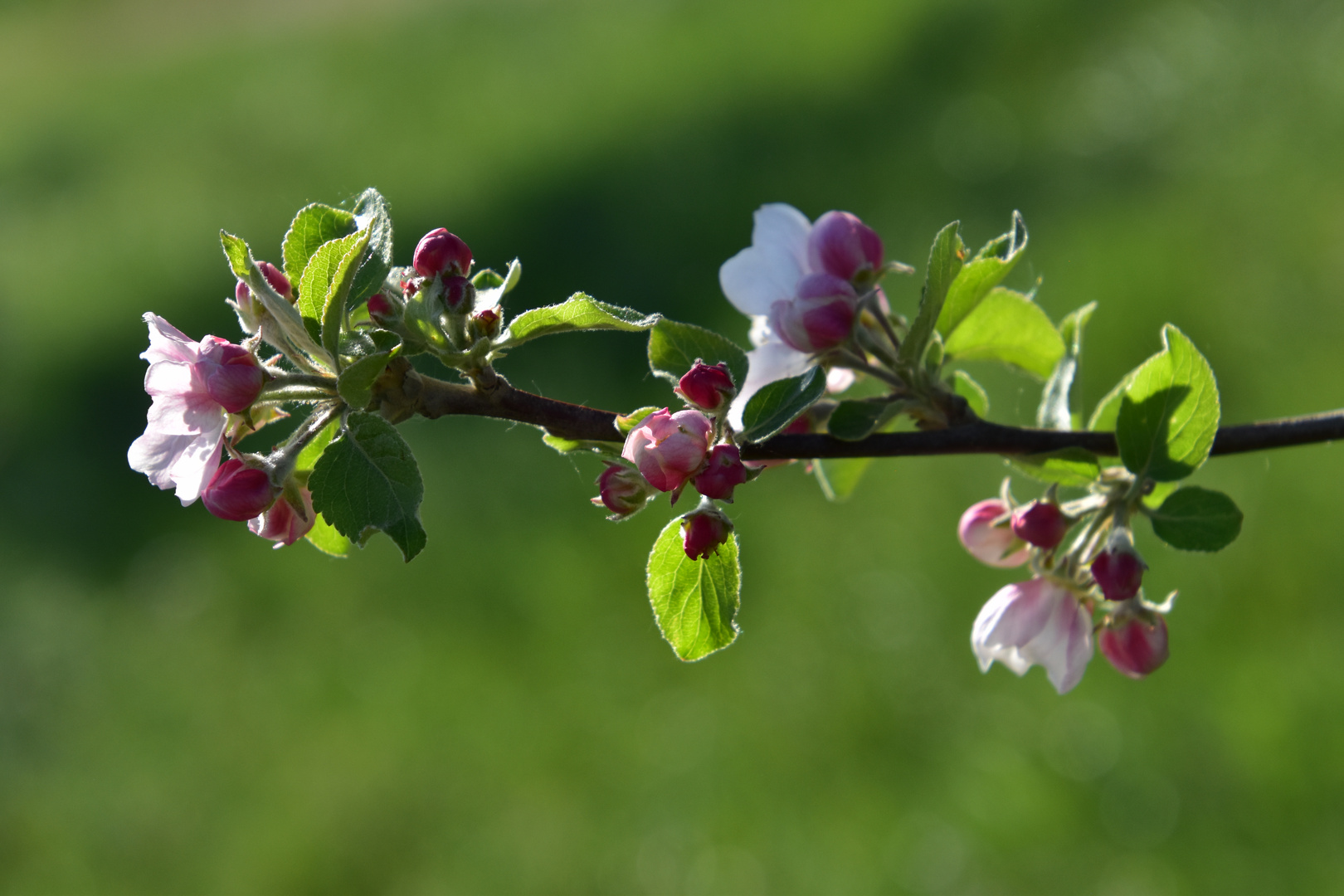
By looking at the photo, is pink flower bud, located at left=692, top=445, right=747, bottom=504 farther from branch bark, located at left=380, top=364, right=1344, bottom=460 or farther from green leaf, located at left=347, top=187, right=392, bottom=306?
green leaf, located at left=347, top=187, right=392, bottom=306

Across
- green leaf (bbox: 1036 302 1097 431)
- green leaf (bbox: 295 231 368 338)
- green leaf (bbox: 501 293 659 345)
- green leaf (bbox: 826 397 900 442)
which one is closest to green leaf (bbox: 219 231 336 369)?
green leaf (bbox: 295 231 368 338)

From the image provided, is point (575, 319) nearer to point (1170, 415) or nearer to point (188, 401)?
point (188, 401)

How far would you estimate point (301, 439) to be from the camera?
2.54ft

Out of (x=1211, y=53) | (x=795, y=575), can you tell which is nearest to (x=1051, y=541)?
(x=795, y=575)

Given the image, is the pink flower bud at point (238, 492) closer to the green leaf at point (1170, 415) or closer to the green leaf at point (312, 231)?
the green leaf at point (312, 231)

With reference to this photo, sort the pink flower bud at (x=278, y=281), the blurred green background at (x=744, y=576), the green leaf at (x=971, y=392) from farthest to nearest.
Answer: the blurred green background at (x=744, y=576) → the green leaf at (x=971, y=392) → the pink flower bud at (x=278, y=281)

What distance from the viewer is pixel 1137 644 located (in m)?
0.93

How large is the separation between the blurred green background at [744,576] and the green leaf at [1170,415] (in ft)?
4.88

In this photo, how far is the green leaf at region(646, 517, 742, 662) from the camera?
839 millimetres

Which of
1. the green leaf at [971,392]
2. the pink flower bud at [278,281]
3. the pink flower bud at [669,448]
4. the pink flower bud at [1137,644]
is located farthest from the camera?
the green leaf at [971,392]

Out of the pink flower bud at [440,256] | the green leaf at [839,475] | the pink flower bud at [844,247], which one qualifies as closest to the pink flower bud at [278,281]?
the pink flower bud at [440,256]

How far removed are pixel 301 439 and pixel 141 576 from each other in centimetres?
326

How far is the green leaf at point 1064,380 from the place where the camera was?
1022 millimetres

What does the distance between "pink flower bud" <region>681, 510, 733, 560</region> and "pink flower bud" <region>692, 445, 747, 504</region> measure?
47mm
